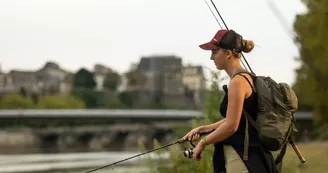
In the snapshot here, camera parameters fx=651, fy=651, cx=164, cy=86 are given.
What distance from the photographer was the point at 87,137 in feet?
202

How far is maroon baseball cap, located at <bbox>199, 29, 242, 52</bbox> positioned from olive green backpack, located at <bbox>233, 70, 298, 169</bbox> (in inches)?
5.2

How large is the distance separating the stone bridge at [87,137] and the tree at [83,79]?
12.0 metres

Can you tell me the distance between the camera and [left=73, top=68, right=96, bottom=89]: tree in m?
75.2

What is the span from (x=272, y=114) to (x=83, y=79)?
73598 mm

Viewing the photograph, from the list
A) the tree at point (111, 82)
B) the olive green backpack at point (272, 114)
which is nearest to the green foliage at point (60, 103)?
the tree at point (111, 82)

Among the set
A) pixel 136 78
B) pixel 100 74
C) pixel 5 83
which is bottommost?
pixel 136 78

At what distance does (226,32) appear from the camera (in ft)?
9.02

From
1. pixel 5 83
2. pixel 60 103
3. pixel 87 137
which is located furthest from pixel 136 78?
pixel 60 103

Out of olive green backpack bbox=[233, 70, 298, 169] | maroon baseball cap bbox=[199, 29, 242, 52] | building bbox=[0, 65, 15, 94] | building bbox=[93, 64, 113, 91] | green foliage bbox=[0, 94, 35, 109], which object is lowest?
olive green backpack bbox=[233, 70, 298, 169]

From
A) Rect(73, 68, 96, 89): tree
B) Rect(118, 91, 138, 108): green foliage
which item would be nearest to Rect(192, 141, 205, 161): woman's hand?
Rect(118, 91, 138, 108): green foliage

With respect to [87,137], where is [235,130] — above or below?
above

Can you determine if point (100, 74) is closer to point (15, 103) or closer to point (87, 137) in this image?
point (87, 137)

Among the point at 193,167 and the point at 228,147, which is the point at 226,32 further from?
the point at 193,167

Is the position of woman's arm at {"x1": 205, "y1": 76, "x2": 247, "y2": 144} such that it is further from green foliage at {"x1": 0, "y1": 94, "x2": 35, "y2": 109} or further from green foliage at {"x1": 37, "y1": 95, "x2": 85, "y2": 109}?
green foliage at {"x1": 37, "y1": 95, "x2": 85, "y2": 109}
